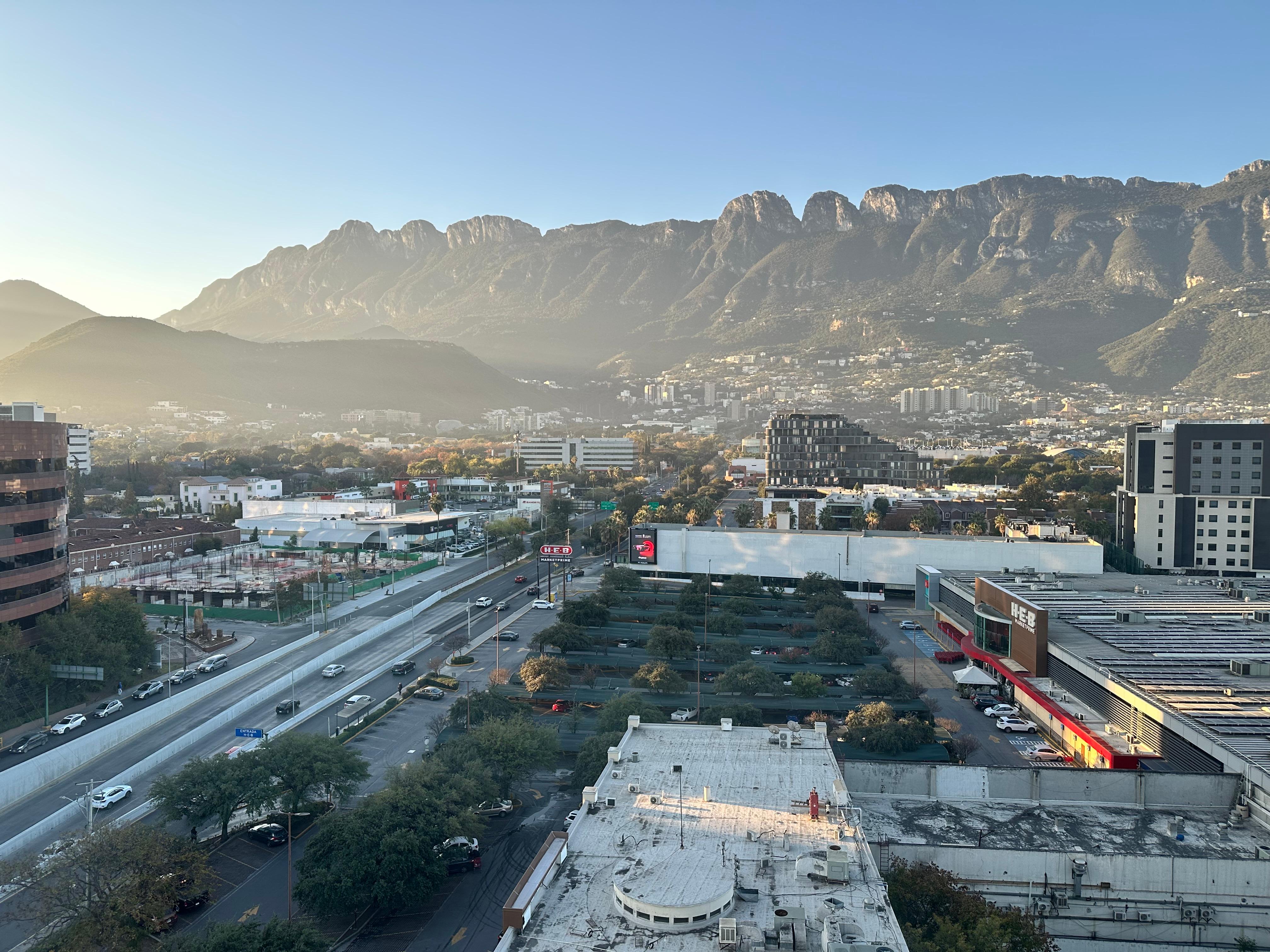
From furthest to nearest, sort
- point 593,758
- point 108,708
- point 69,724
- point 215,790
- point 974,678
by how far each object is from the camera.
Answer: point 974,678, point 108,708, point 69,724, point 593,758, point 215,790

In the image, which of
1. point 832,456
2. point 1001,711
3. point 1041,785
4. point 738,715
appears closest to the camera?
point 1041,785

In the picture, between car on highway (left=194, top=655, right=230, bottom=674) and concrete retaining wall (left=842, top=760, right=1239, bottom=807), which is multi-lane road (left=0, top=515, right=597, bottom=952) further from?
concrete retaining wall (left=842, top=760, right=1239, bottom=807)

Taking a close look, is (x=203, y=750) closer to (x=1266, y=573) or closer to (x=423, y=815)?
(x=423, y=815)

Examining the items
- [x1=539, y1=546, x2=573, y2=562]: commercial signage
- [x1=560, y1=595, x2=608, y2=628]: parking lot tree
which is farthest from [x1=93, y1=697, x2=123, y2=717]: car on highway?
[x1=539, y1=546, x2=573, y2=562]: commercial signage

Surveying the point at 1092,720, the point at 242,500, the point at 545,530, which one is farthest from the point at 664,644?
the point at 242,500

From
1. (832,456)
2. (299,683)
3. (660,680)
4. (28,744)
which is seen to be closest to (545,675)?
(660,680)

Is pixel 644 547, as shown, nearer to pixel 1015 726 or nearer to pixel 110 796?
pixel 1015 726

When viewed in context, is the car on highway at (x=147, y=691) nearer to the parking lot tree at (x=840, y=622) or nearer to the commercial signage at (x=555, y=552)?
the commercial signage at (x=555, y=552)
